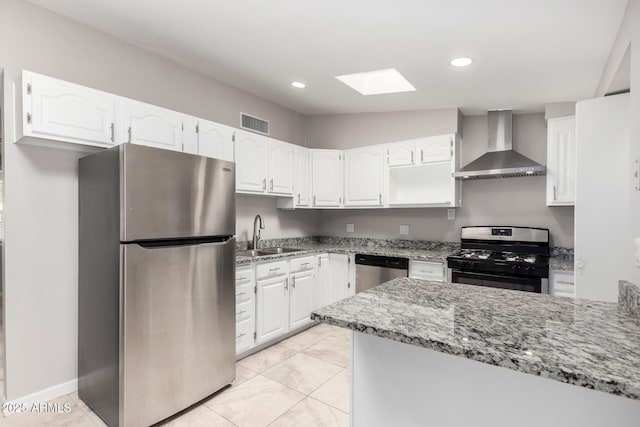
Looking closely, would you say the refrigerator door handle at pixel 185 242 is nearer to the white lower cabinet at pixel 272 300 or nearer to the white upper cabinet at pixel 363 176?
the white lower cabinet at pixel 272 300

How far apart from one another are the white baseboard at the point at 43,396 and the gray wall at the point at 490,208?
130 inches

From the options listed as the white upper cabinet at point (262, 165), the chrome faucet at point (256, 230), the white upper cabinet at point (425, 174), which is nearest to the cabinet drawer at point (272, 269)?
the chrome faucet at point (256, 230)

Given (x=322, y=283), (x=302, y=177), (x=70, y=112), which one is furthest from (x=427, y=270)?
(x=70, y=112)

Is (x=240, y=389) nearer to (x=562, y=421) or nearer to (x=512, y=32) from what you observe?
(x=562, y=421)

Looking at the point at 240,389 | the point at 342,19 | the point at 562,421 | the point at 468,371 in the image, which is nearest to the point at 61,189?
the point at 240,389

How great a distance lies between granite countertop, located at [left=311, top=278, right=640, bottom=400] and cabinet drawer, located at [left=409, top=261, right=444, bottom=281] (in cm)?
175

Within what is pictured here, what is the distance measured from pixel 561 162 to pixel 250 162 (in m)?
2.92

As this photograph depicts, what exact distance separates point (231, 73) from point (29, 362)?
2.67 metres

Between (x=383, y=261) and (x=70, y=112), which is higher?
(x=70, y=112)

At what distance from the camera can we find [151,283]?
1949mm

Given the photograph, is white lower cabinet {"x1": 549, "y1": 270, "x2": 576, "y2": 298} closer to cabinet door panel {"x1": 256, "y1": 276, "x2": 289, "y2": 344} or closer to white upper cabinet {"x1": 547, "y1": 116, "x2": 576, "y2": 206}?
white upper cabinet {"x1": 547, "y1": 116, "x2": 576, "y2": 206}

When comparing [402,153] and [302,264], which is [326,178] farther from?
[302,264]

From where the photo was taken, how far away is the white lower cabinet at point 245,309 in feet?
9.19

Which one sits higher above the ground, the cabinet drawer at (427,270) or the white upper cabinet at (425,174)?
the white upper cabinet at (425,174)
